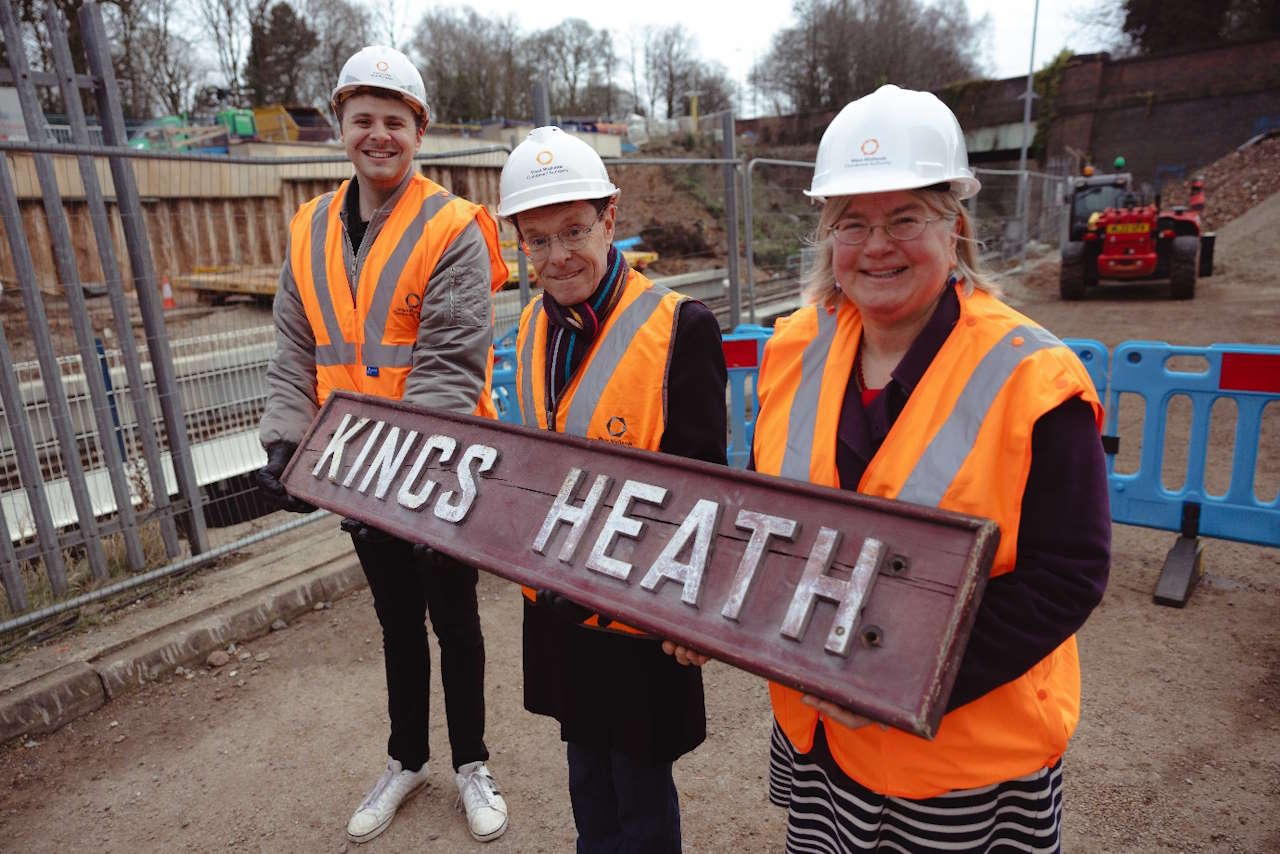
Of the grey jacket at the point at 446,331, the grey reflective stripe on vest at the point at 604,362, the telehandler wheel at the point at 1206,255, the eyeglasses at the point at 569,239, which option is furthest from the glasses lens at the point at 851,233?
the telehandler wheel at the point at 1206,255

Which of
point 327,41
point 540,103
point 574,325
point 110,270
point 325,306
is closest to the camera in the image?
point 574,325

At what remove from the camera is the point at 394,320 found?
2.60 metres

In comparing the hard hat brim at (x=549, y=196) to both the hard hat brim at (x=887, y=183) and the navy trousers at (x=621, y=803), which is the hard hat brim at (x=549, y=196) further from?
the navy trousers at (x=621, y=803)

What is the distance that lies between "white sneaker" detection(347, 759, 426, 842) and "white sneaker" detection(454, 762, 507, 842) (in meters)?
0.19

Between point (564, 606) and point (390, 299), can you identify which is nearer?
point (564, 606)

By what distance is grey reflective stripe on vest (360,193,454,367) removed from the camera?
2.58m

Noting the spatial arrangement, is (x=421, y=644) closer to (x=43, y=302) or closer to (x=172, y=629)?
(x=172, y=629)

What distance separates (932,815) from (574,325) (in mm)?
1403

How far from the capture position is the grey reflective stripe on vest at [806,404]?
165 cm

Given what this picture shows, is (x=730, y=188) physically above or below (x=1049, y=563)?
above

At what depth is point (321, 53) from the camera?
51.5 meters

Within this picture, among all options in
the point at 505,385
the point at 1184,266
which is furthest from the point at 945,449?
the point at 1184,266

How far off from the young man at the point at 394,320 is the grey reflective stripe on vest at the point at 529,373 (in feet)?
1.04

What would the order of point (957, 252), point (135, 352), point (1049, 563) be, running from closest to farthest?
point (1049, 563) < point (957, 252) < point (135, 352)
